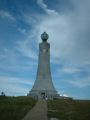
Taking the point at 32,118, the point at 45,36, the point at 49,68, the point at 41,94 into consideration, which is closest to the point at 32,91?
the point at 41,94

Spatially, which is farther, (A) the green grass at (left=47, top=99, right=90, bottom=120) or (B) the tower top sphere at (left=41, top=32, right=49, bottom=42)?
(B) the tower top sphere at (left=41, top=32, right=49, bottom=42)

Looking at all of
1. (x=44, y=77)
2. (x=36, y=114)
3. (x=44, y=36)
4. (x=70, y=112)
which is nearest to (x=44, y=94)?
(x=44, y=77)

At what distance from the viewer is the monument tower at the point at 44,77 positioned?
68650mm

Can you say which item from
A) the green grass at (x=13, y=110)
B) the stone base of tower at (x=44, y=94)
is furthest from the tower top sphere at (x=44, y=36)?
the green grass at (x=13, y=110)

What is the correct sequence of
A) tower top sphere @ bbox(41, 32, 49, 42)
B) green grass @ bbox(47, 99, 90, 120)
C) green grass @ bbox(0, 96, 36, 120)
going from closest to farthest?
green grass @ bbox(0, 96, 36, 120)
green grass @ bbox(47, 99, 90, 120)
tower top sphere @ bbox(41, 32, 49, 42)

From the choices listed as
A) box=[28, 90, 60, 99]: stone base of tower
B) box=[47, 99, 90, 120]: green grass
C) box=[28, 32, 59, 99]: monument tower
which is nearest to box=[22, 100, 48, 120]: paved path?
box=[47, 99, 90, 120]: green grass

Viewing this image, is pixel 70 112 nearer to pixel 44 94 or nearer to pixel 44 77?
pixel 44 94

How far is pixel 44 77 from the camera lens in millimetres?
71062

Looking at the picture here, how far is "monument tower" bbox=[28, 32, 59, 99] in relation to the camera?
6865 centimetres

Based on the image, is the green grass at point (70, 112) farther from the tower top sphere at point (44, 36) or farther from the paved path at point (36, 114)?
the tower top sphere at point (44, 36)

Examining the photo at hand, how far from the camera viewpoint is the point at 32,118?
73.6 feet

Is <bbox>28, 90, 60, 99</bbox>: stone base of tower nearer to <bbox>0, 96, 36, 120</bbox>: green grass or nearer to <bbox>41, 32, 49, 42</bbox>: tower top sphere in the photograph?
<bbox>41, 32, 49, 42</bbox>: tower top sphere

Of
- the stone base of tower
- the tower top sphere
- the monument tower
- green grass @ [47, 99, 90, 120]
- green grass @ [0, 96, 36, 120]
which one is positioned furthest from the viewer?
the tower top sphere

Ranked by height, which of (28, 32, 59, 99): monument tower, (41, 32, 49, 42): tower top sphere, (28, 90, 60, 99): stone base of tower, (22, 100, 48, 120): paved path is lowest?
(22, 100, 48, 120): paved path
